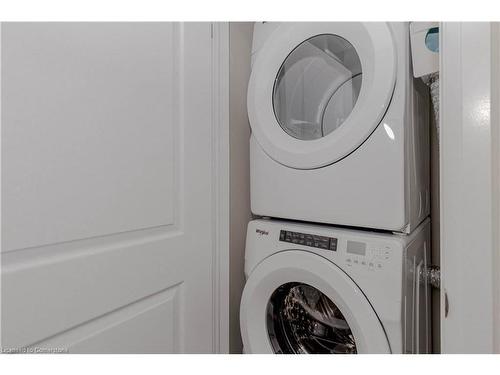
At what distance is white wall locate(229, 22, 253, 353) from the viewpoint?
125 centimetres

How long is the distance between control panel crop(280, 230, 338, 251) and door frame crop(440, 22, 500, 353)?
1.43ft

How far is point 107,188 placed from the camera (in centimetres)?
82

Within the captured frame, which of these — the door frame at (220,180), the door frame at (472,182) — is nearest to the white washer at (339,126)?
the door frame at (220,180)

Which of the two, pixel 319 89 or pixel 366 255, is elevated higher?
pixel 319 89

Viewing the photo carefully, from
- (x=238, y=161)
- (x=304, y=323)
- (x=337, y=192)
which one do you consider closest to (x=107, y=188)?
(x=238, y=161)

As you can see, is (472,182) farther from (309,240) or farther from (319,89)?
(319,89)

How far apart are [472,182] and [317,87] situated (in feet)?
2.41

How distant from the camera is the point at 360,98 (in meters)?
0.94

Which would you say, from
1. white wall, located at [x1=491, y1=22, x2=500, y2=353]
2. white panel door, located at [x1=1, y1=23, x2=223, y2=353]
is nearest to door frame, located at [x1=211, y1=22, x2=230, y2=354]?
white panel door, located at [x1=1, y1=23, x2=223, y2=353]

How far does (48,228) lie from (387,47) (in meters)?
1.06

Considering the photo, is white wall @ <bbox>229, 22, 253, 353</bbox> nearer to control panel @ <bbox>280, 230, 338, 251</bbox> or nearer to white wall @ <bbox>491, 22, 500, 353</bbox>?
control panel @ <bbox>280, 230, 338, 251</bbox>

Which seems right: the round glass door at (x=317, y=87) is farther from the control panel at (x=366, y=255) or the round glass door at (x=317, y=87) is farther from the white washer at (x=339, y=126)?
the control panel at (x=366, y=255)
